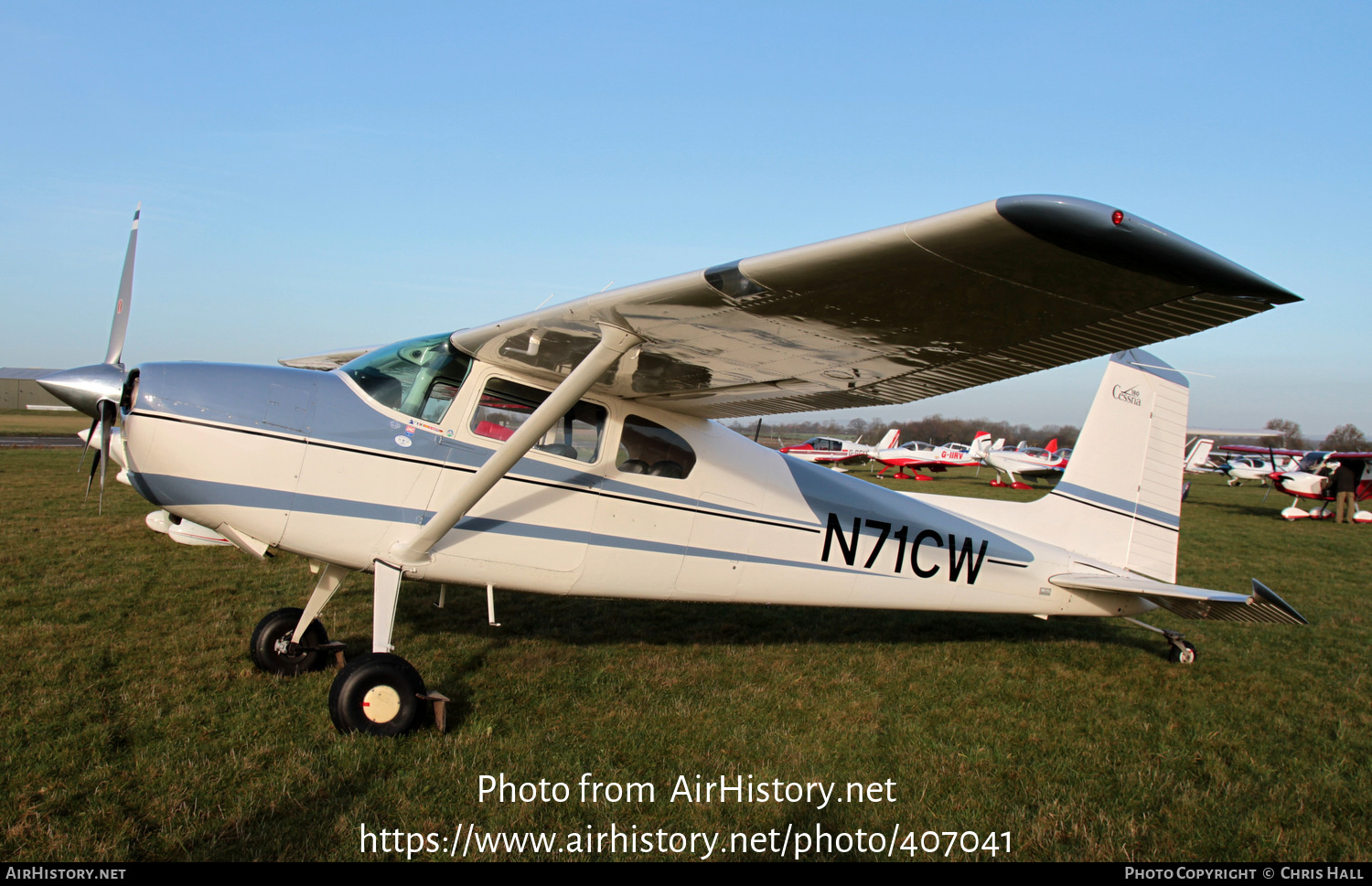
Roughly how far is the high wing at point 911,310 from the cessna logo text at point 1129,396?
9.56 ft

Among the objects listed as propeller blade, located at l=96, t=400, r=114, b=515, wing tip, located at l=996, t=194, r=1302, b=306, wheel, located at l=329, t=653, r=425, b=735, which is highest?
Result: wing tip, located at l=996, t=194, r=1302, b=306

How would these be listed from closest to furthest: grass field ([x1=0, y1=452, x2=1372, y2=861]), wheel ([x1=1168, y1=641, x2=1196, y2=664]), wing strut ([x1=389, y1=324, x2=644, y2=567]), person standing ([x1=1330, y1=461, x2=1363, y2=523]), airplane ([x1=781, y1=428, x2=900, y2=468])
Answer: grass field ([x1=0, y1=452, x2=1372, y2=861]) < wing strut ([x1=389, y1=324, x2=644, y2=567]) < wheel ([x1=1168, y1=641, x2=1196, y2=664]) < person standing ([x1=1330, y1=461, x2=1363, y2=523]) < airplane ([x1=781, y1=428, x2=900, y2=468])

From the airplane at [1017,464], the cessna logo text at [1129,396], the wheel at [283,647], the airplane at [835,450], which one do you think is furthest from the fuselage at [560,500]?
the airplane at [835,450]

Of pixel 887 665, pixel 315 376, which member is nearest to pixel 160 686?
pixel 315 376

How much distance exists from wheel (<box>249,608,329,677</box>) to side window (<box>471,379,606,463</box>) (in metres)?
1.96

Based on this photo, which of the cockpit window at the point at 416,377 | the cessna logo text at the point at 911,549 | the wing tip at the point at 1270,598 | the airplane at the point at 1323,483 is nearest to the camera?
the cockpit window at the point at 416,377

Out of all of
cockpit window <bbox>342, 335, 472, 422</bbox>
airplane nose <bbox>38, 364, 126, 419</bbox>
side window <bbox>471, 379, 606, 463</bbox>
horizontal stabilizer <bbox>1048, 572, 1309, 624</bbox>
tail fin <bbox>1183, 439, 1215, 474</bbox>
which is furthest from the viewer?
tail fin <bbox>1183, 439, 1215, 474</bbox>

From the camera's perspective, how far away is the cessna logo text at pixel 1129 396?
601 centimetres

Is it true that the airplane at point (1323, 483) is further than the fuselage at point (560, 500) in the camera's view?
Yes

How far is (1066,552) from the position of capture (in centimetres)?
589

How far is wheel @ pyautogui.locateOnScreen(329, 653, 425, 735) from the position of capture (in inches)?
147

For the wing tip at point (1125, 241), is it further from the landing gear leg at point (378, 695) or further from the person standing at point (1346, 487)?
the person standing at point (1346, 487)

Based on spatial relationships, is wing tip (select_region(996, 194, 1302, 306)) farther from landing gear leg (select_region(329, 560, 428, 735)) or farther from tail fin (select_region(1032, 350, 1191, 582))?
tail fin (select_region(1032, 350, 1191, 582))

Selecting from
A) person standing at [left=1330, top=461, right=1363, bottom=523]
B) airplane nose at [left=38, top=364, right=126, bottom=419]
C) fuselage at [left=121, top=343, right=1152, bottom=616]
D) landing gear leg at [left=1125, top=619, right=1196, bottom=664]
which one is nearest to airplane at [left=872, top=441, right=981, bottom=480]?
person standing at [left=1330, top=461, right=1363, bottom=523]
